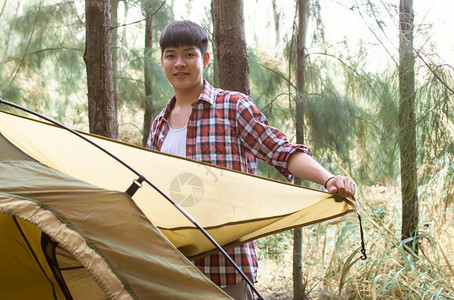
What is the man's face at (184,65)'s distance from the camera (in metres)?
1.67

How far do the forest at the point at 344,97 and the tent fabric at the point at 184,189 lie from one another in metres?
0.94

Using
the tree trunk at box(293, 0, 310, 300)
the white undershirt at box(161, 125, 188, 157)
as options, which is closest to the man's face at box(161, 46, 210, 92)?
the white undershirt at box(161, 125, 188, 157)

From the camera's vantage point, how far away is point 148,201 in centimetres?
152

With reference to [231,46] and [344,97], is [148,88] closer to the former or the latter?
[344,97]

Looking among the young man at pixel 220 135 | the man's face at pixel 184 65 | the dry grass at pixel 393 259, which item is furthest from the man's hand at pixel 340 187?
the dry grass at pixel 393 259

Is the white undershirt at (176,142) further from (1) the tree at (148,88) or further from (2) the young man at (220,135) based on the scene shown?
(1) the tree at (148,88)

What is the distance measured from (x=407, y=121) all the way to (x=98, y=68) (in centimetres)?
183

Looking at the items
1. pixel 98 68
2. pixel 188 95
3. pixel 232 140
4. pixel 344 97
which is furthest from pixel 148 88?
pixel 232 140

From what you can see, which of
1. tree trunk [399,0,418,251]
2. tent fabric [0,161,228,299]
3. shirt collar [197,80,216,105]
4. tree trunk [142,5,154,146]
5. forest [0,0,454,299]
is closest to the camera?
tent fabric [0,161,228,299]

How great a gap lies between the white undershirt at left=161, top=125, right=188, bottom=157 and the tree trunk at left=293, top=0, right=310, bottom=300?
2173mm

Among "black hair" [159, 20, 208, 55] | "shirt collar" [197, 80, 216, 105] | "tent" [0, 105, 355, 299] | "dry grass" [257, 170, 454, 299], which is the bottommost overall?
"dry grass" [257, 170, 454, 299]

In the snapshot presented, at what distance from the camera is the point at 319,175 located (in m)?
1.49

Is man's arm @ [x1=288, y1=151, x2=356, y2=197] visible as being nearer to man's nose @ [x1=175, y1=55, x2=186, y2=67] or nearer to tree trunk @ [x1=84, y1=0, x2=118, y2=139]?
man's nose @ [x1=175, y1=55, x2=186, y2=67]

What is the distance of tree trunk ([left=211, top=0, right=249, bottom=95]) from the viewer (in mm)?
2592
